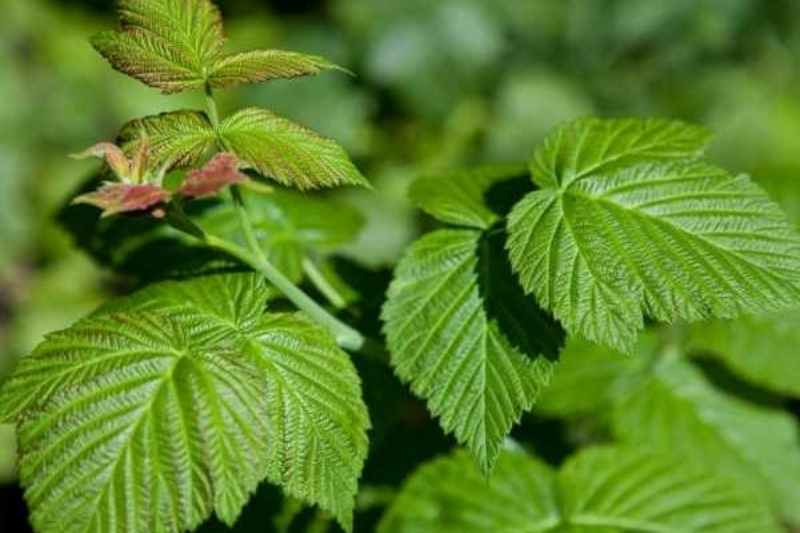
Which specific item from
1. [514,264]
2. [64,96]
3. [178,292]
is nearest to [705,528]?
[514,264]

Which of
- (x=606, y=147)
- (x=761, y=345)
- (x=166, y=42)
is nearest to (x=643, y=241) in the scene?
(x=606, y=147)

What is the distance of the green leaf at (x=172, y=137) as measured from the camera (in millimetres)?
1363

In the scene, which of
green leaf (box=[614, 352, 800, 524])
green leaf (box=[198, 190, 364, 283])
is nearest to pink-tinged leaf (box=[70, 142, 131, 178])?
green leaf (box=[198, 190, 364, 283])

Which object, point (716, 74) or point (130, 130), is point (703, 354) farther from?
point (716, 74)

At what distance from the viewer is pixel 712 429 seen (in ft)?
7.37

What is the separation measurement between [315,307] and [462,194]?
0.32 m

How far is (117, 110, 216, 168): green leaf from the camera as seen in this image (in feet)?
4.47

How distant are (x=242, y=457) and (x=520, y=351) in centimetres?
44

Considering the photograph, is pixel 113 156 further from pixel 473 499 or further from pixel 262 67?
pixel 473 499

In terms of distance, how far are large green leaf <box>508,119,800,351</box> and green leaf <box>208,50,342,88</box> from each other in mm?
358

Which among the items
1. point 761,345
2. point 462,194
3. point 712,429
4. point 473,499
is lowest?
point 473,499

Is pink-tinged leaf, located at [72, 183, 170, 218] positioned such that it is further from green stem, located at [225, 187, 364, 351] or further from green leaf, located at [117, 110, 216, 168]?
green stem, located at [225, 187, 364, 351]

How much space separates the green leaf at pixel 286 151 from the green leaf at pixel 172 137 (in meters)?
0.03

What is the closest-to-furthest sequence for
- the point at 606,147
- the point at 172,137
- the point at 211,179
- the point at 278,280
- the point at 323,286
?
the point at 211,179, the point at 172,137, the point at 278,280, the point at 606,147, the point at 323,286
